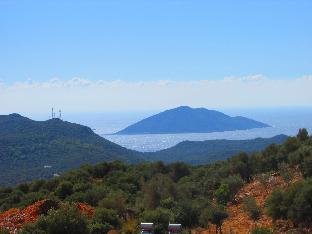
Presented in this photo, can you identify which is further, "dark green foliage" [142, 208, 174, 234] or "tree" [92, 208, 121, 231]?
"tree" [92, 208, 121, 231]

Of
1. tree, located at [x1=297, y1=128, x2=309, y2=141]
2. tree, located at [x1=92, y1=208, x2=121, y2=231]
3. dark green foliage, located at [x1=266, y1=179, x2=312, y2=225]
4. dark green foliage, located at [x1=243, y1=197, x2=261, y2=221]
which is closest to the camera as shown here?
dark green foliage, located at [x1=266, y1=179, x2=312, y2=225]

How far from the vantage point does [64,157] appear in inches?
5138

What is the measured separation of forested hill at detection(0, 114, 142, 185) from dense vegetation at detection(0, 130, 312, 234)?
66.1 m

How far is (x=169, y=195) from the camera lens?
85.1 feet

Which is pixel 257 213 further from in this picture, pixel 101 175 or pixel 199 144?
pixel 199 144

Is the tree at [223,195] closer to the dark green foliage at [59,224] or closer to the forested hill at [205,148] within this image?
the dark green foliage at [59,224]

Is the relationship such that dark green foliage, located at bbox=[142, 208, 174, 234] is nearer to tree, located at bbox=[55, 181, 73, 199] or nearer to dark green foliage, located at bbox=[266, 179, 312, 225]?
dark green foliage, located at bbox=[266, 179, 312, 225]

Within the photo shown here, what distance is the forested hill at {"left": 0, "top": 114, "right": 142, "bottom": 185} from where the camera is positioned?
117213 mm

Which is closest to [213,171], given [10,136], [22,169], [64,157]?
[22,169]

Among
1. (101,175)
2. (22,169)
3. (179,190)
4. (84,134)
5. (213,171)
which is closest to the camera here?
(179,190)

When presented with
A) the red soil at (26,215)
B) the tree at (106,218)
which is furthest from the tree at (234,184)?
the tree at (106,218)

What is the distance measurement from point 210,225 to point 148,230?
20.5 ft

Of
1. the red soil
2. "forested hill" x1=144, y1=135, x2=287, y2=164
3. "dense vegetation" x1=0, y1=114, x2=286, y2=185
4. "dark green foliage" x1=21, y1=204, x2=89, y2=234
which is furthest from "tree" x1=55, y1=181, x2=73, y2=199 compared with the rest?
"forested hill" x1=144, y1=135, x2=287, y2=164

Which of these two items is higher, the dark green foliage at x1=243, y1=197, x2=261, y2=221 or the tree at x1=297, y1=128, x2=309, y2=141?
the tree at x1=297, y1=128, x2=309, y2=141
